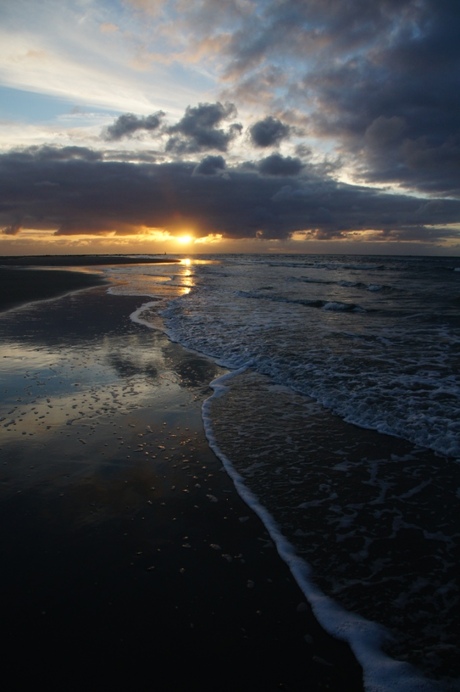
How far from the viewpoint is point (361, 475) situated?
512 centimetres

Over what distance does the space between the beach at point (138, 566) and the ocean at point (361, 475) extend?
30 centimetres

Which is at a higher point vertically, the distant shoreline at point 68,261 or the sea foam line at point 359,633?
the distant shoreline at point 68,261

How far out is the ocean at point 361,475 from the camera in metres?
3.03

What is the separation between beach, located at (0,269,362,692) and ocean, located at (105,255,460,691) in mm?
296

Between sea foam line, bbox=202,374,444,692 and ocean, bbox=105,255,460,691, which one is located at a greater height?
ocean, bbox=105,255,460,691

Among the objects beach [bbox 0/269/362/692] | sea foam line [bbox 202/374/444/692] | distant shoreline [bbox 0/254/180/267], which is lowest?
sea foam line [bbox 202/374/444/692]

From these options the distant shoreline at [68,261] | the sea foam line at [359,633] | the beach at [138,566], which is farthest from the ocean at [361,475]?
the distant shoreline at [68,261]

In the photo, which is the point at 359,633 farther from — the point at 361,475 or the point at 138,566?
the point at 361,475

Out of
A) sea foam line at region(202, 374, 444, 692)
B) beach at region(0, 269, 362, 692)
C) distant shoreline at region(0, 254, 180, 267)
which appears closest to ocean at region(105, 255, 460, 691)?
sea foam line at region(202, 374, 444, 692)

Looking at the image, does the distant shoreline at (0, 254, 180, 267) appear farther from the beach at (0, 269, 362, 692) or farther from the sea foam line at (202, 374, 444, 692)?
the sea foam line at (202, 374, 444, 692)

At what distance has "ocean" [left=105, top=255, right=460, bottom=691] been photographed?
119 inches

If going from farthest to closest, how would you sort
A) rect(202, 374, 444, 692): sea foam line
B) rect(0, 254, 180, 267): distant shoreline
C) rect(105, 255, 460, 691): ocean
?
1. rect(0, 254, 180, 267): distant shoreline
2. rect(105, 255, 460, 691): ocean
3. rect(202, 374, 444, 692): sea foam line

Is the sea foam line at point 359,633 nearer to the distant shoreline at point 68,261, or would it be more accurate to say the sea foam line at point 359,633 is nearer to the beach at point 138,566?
the beach at point 138,566

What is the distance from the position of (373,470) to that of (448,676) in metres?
2.73
